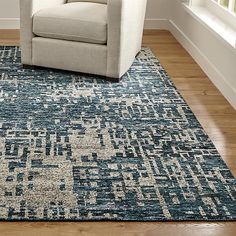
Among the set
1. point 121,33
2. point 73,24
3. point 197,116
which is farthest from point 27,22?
point 197,116

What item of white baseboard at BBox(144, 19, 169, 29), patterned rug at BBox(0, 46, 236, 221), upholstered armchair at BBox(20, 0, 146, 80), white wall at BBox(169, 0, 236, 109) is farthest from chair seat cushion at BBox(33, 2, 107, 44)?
white baseboard at BBox(144, 19, 169, 29)

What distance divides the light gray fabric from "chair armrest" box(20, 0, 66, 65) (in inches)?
2.0

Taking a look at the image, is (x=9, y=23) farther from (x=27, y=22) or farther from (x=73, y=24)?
(x=73, y=24)

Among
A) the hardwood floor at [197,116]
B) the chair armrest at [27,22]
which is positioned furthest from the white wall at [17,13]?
the chair armrest at [27,22]

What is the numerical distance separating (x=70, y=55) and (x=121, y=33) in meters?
0.44

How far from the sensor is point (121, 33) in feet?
12.0

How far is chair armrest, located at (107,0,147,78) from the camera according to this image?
358 cm

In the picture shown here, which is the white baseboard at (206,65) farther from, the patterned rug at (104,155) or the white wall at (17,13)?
the patterned rug at (104,155)

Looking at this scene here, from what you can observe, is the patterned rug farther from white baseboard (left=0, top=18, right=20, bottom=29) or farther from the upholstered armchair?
white baseboard (left=0, top=18, right=20, bottom=29)

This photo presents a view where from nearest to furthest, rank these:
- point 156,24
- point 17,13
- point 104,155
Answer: point 104,155 → point 17,13 → point 156,24

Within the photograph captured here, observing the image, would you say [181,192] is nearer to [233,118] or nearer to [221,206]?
[221,206]

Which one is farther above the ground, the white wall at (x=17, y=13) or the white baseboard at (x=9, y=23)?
the white wall at (x=17, y=13)

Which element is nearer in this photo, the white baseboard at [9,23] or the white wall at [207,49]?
the white wall at [207,49]

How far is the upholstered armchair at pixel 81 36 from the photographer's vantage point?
366 centimetres
